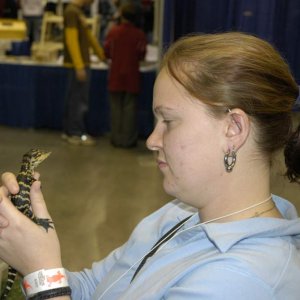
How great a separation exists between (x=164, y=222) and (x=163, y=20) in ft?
11.7

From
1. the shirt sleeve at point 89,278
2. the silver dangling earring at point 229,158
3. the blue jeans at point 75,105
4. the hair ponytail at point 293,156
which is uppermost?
the silver dangling earring at point 229,158

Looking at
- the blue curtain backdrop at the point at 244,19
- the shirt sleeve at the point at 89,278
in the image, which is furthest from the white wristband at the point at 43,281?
the blue curtain backdrop at the point at 244,19

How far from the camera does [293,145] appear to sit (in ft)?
3.92

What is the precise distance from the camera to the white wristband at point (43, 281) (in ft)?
3.43

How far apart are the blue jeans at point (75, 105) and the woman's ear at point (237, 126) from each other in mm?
4556

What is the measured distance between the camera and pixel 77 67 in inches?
209

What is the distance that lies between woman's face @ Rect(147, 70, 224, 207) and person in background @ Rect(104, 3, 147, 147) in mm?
4325

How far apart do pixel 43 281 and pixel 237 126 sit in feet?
1.69

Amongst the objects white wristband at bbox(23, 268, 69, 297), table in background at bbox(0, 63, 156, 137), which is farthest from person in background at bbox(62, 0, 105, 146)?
white wristband at bbox(23, 268, 69, 297)

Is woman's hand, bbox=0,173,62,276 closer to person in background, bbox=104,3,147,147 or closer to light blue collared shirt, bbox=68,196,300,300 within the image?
→ light blue collared shirt, bbox=68,196,300,300

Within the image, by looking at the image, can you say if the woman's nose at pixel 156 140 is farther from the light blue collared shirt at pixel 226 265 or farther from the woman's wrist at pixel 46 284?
the woman's wrist at pixel 46 284

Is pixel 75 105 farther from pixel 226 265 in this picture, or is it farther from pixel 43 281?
pixel 226 265

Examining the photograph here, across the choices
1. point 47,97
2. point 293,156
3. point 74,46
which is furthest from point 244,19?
point 293,156

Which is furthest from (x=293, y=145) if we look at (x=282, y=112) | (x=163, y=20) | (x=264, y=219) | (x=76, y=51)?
(x=76, y=51)
